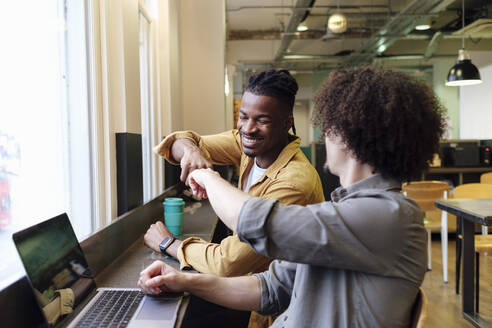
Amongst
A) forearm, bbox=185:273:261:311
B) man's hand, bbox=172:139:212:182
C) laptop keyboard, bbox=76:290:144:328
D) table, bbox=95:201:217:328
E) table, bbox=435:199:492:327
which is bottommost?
table, bbox=435:199:492:327

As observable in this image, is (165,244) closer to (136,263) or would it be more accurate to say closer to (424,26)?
(136,263)

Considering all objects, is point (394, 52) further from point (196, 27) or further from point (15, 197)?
point (15, 197)

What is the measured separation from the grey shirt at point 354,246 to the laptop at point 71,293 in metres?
0.44

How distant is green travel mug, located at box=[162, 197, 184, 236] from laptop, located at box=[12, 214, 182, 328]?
0.76 m

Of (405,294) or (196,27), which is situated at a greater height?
(196,27)

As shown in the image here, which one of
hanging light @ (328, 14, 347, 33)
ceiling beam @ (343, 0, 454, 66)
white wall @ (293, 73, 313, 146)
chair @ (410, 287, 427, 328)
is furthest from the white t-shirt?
white wall @ (293, 73, 313, 146)

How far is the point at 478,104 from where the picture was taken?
852 cm

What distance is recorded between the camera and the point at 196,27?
14.3 feet

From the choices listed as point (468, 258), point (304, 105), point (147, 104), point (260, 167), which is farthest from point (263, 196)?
point (304, 105)

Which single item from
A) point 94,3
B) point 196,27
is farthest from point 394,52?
point 94,3

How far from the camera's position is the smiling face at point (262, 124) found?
5.30 feet

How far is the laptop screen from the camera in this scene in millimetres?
1017

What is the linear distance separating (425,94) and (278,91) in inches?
30.5

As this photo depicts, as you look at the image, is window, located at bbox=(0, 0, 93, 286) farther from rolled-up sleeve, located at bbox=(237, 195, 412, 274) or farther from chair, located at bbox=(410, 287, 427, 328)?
chair, located at bbox=(410, 287, 427, 328)
